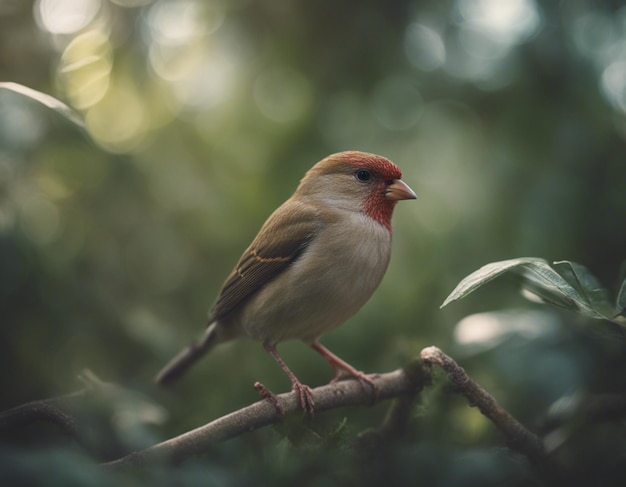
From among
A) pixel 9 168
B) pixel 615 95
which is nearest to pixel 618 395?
pixel 615 95

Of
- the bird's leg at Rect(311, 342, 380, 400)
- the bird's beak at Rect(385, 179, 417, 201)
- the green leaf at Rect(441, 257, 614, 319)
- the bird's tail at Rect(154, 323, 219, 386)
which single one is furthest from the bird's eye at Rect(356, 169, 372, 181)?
the green leaf at Rect(441, 257, 614, 319)

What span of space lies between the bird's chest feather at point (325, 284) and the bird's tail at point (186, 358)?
0.55m

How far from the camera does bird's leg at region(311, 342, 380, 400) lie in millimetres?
3240

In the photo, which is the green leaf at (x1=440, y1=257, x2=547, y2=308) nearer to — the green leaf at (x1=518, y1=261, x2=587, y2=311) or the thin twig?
the green leaf at (x1=518, y1=261, x2=587, y2=311)

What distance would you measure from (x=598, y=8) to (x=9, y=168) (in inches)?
134

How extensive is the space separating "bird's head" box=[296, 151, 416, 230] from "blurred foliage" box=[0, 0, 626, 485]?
0.56 metres

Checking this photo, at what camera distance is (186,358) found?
404 centimetres

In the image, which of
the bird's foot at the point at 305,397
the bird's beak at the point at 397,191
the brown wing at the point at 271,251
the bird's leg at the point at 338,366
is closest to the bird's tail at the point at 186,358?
the brown wing at the point at 271,251

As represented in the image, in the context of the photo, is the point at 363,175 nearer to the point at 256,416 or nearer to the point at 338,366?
the point at 338,366

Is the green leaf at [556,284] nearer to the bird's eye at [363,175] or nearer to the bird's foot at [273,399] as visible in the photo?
the bird's foot at [273,399]

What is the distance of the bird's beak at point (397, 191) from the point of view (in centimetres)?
343

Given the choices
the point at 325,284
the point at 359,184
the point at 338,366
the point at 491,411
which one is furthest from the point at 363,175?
the point at 491,411

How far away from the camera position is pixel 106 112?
510 centimetres

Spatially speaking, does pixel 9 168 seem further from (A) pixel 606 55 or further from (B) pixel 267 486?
(A) pixel 606 55
